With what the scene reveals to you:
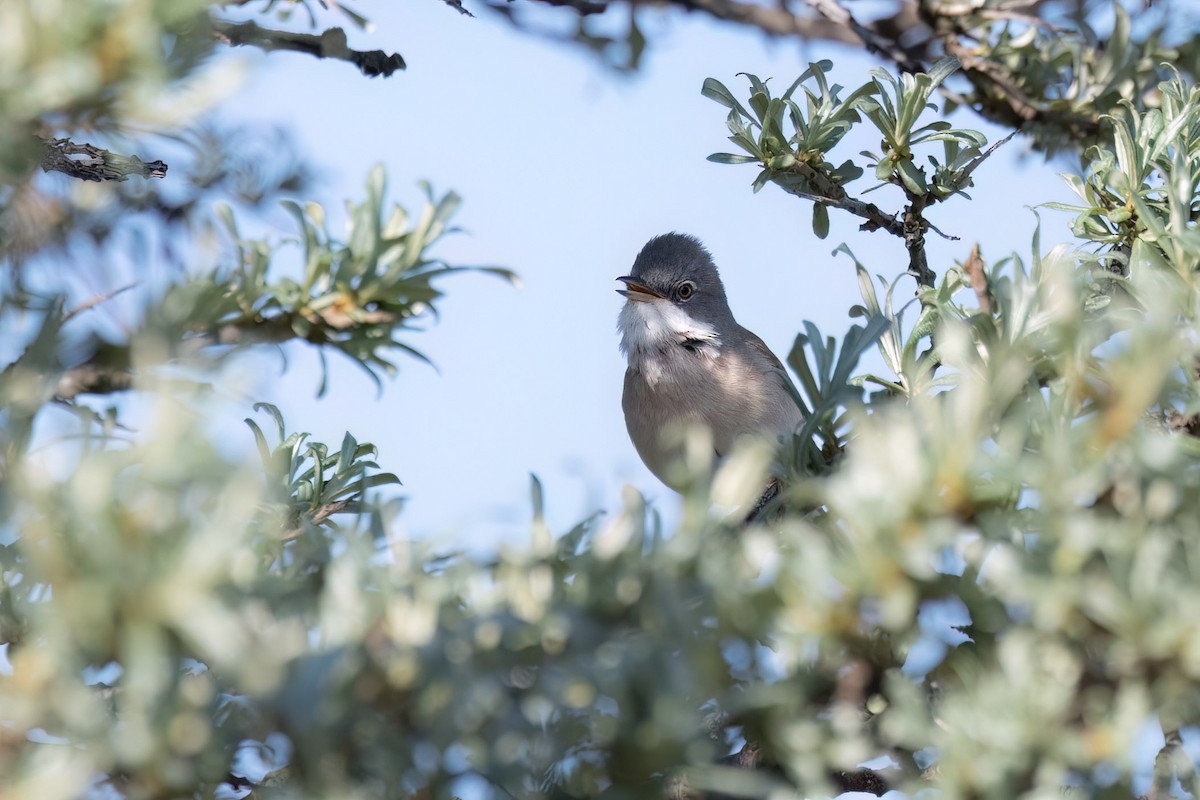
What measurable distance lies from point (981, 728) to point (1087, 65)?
2.60 meters

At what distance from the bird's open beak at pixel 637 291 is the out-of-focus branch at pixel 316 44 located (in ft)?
10.1

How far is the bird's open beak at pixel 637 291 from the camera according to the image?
5648 mm

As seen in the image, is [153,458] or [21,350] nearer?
[153,458]

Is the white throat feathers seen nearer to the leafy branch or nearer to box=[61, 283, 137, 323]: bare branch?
the leafy branch

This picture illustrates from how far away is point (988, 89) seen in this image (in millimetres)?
3137

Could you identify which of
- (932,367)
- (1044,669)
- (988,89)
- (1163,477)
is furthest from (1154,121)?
(1044,669)

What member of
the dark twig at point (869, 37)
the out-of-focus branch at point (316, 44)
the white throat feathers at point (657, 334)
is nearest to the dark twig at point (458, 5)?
the out-of-focus branch at point (316, 44)

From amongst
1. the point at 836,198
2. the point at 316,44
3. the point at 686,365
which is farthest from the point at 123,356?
the point at 686,365

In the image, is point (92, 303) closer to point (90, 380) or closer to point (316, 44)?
point (90, 380)

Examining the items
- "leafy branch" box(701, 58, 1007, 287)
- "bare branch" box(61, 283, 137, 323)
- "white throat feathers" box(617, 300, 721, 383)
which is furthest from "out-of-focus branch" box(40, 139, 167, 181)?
"white throat feathers" box(617, 300, 721, 383)

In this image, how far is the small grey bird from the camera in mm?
5008

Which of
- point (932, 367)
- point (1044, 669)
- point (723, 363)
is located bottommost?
point (723, 363)

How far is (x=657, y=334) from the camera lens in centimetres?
541

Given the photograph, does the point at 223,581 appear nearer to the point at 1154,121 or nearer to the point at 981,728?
the point at 981,728
